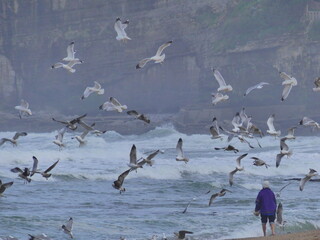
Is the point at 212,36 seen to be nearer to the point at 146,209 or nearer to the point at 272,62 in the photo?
the point at 272,62

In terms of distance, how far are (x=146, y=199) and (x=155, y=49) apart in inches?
2044

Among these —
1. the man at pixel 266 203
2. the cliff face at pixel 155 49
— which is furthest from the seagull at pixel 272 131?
the cliff face at pixel 155 49

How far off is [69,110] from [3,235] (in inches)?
2417

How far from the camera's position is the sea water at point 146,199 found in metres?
20.6

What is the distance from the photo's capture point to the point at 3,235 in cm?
1919

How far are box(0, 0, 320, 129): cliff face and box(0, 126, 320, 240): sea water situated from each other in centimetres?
2959

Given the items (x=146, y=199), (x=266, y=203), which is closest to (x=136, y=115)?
(x=266, y=203)

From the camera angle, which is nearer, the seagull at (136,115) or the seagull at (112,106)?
the seagull at (136,115)

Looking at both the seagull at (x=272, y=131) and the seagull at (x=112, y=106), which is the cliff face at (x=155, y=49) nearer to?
the seagull at (x=272, y=131)

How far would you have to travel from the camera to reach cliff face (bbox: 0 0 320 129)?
69.7 metres

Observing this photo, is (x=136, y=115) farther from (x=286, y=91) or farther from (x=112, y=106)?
(x=286, y=91)

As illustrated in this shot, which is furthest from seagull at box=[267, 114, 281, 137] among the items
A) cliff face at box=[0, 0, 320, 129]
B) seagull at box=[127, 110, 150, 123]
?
cliff face at box=[0, 0, 320, 129]

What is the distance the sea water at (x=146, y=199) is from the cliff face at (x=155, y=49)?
29595 millimetres

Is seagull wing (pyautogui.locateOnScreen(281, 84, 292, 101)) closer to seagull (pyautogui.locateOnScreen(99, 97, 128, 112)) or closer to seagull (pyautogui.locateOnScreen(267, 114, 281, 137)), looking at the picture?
seagull (pyautogui.locateOnScreen(267, 114, 281, 137))
